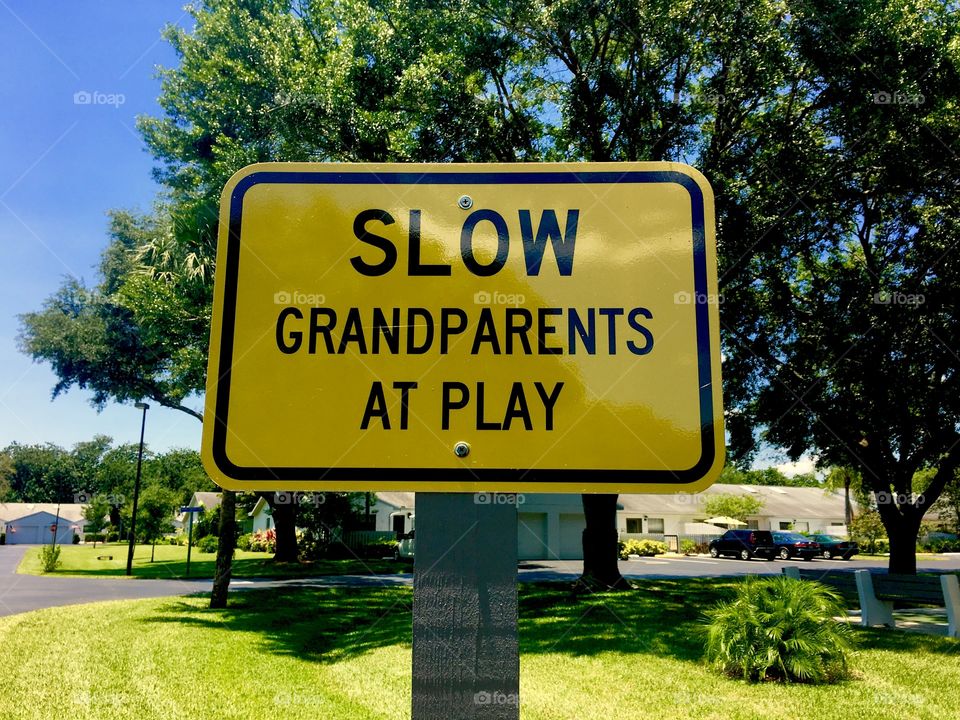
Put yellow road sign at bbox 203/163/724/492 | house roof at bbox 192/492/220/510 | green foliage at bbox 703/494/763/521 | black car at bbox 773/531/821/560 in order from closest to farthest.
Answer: yellow road sign at bbox 203/163/724/492 < black car at bbox 773/531/821/560 < green foliage at bbox 703/494/763/521 < house roof at bbox 192/492/220/510

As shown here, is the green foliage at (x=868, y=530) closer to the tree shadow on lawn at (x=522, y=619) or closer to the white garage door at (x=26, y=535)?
the tree shadow on lawn at (x=522, y=619)

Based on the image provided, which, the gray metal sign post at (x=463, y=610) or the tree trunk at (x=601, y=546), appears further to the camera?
the tree trunk at (x=601, y=546)

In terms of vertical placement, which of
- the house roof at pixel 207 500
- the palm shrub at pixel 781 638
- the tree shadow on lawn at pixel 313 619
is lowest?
the tree shadow on lawn at pixel 313 619

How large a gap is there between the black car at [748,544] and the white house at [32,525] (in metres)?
66.2

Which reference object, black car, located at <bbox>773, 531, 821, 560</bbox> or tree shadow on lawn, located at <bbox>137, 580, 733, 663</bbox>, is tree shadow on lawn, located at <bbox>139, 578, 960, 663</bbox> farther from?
black car, located at <bbox>773, 531, 821, 560</bbox>

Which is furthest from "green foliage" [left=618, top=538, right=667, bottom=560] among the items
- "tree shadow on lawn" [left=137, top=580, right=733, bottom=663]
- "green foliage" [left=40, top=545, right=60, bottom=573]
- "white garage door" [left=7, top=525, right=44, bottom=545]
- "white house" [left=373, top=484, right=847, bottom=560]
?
"white garage door" [left=7, top=525, right=44, bottom=545]

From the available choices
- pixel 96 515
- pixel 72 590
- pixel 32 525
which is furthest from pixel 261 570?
pixel 32 525

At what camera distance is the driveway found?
17.3 meters

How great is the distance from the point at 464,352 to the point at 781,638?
28.7 ft

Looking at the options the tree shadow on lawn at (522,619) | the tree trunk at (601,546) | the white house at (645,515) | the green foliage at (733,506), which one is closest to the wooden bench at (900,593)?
the tree shadow on lawn at (522,619)

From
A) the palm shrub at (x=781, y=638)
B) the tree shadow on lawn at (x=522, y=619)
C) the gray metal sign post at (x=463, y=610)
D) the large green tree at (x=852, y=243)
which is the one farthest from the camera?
the large green tree at (x=852, y=243)

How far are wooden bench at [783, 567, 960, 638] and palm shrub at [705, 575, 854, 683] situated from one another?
3155 millimetres

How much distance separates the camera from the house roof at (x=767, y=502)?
48219 mm

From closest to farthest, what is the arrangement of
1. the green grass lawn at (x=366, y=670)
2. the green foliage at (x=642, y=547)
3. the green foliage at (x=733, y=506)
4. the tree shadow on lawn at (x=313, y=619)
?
the green grass lawn at (x=366, y=670)
the tree shadow on lawn at (x=313, y=619)
the green foliage at (x=642, y=547)
the green foliage at (x=733, y=506)
